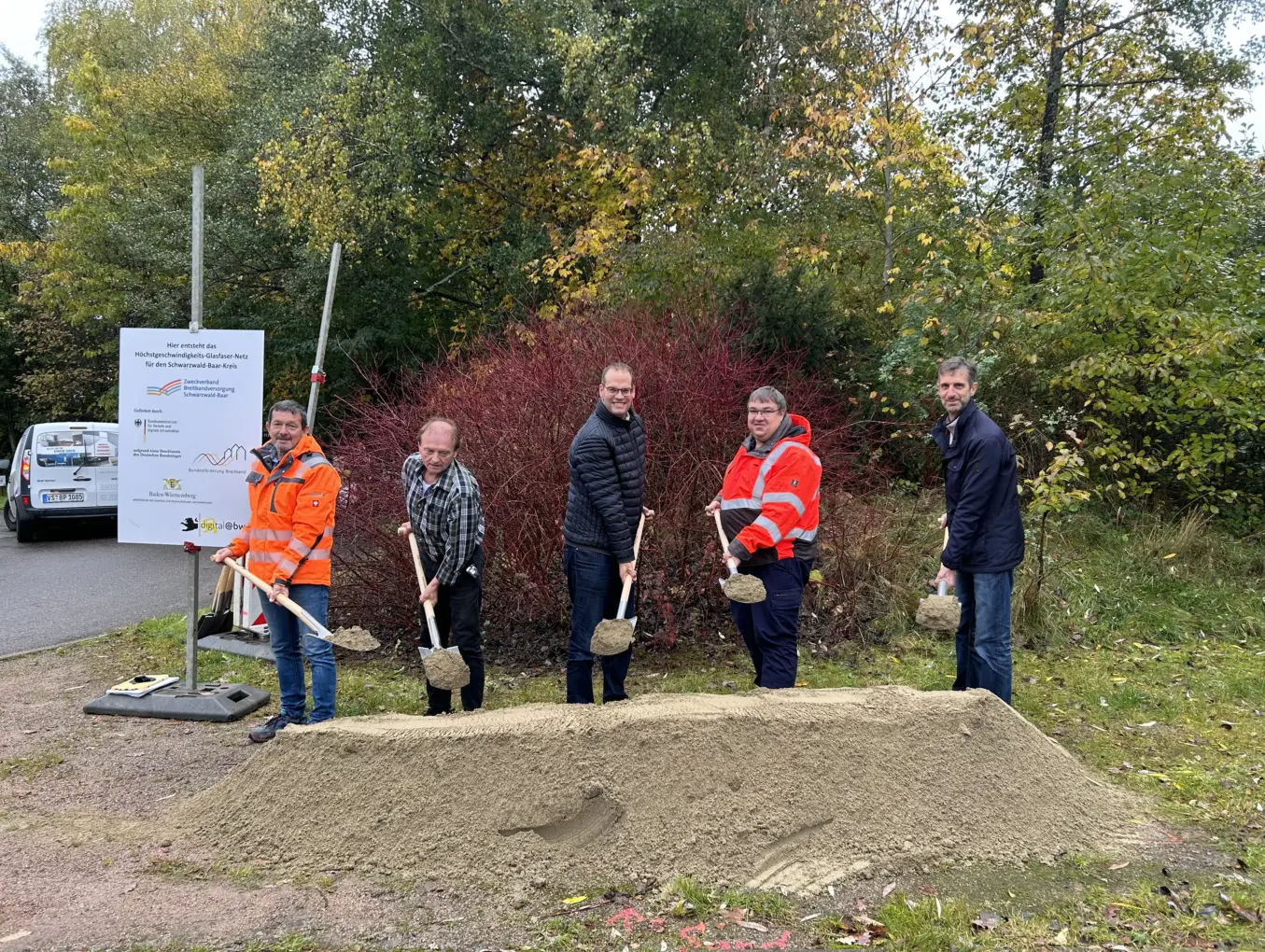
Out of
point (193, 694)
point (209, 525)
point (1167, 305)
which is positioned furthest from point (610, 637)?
point (1167, 305)

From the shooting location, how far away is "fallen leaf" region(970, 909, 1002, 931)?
296cm

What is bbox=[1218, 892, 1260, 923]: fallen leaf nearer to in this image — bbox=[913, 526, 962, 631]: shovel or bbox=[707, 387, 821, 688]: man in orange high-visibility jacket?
bbox=[913, 526, 962, 631]: shovel

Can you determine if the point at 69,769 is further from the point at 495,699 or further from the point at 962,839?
the point at 962,839

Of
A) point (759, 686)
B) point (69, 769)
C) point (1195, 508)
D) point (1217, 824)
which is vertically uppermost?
point (1195, 508)

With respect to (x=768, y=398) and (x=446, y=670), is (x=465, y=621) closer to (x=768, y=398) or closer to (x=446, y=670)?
(x=446, y=670)

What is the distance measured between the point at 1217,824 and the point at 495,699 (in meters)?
3.59

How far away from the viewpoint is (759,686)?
4395mm

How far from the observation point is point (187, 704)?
16.8 feet

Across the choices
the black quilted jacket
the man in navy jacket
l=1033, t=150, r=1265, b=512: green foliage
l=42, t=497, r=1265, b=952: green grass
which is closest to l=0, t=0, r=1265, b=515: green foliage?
l=1033, t=150, r=1265, b=512: green foliage

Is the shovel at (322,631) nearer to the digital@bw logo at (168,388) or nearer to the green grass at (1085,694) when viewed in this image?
the green grass at (1085,694)

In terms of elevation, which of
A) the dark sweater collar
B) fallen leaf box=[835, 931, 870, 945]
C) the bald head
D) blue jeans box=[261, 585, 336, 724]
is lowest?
fallen leaf box=[835, 931, 870, 945]

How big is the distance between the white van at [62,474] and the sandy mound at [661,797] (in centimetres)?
1142

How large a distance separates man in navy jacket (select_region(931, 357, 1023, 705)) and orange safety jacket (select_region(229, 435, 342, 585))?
121 inches

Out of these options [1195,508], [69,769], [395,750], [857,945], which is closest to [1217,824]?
[857,945]
